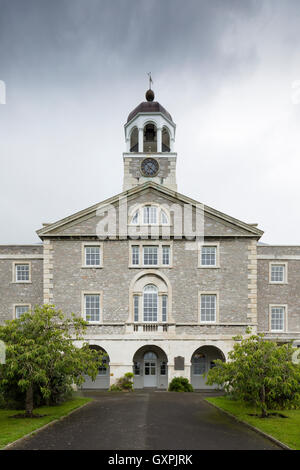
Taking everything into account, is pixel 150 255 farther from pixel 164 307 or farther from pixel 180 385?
pixel 180 385

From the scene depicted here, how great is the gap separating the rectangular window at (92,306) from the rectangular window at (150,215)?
250 inches

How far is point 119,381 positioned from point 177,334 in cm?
504

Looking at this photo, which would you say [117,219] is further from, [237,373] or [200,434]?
[200,434]

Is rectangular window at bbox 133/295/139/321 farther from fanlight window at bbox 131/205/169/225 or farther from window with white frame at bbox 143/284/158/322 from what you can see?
fanlight window at bbox 131/205/169/225

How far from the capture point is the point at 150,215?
104ft

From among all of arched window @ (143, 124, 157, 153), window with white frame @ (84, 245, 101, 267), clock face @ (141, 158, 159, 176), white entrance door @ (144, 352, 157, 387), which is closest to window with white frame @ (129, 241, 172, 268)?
window with white frame @ (84, 245, 101, 267)

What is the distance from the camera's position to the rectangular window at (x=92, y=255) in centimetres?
3133

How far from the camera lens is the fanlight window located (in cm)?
3166

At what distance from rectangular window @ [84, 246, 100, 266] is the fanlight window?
3.31 m

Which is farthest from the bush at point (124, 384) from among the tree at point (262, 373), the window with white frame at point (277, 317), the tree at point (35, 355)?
the tree at point (262, 373)

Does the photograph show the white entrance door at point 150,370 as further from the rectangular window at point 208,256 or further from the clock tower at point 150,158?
the clock tower at point 150,158

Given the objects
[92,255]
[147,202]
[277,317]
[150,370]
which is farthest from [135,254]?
[277,317]

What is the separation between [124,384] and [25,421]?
12.9m

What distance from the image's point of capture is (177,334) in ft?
99.8
